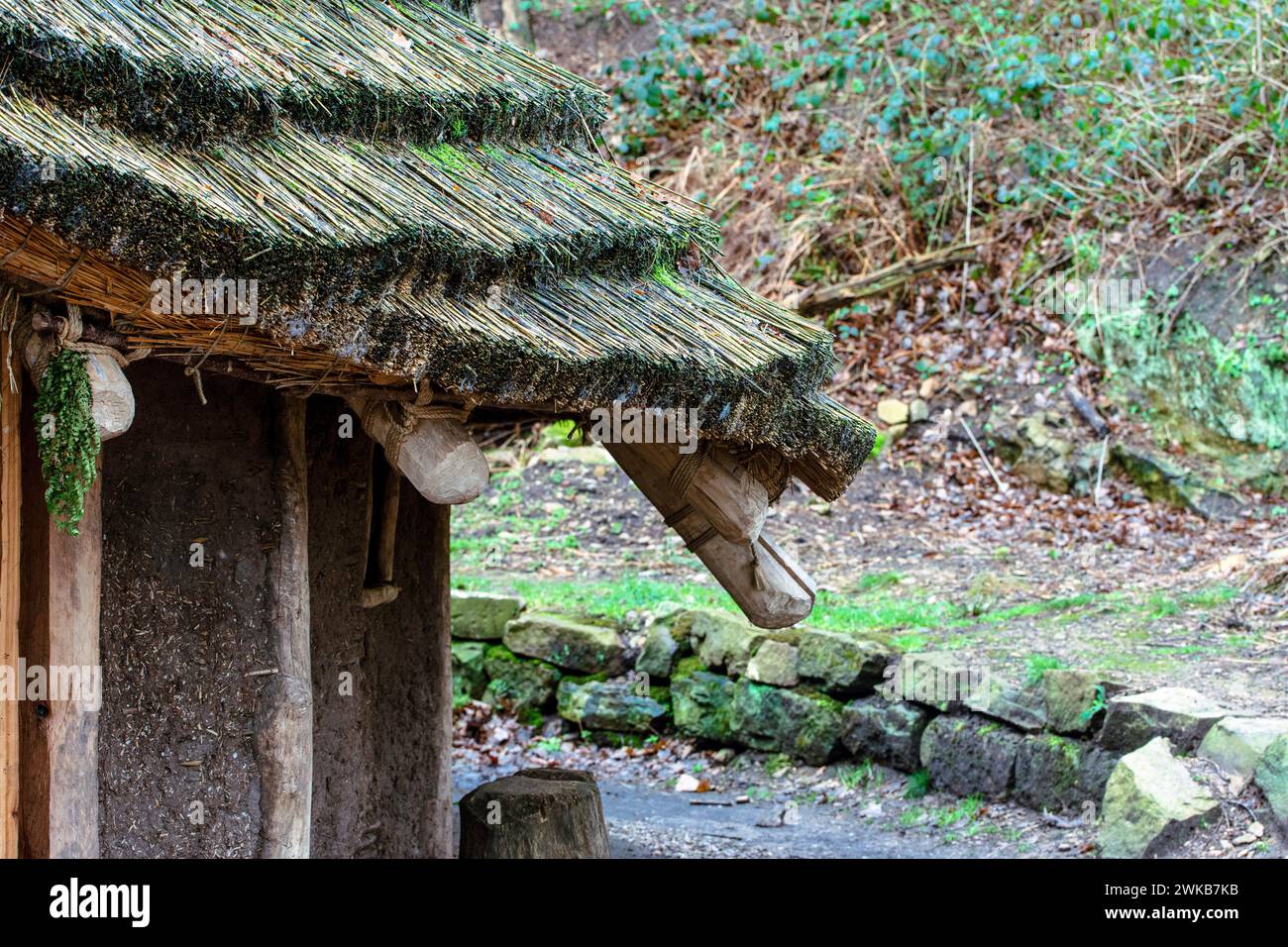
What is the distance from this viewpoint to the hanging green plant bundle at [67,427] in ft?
11.0

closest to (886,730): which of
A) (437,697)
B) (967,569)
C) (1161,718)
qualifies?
(1161,718)

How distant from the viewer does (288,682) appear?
14.5ft

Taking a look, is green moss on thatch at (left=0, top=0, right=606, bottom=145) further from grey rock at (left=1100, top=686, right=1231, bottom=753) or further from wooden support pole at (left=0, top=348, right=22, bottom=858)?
grey rock at (left=1100, top=686, right=1231, bottom=753)

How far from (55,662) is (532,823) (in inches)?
77.2

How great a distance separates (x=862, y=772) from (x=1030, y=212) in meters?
6.54

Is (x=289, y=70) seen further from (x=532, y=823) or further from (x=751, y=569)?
(x=532, y=823)

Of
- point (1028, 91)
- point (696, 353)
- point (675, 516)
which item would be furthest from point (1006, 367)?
point (696, 353)

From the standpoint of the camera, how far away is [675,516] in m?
5.11

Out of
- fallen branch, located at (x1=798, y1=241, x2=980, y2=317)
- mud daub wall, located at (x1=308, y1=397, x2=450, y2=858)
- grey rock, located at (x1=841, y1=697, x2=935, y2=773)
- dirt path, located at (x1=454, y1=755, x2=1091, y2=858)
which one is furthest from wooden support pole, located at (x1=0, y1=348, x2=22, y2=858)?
fallen branch, located at (x1=798, y1=241, x2=980, y2=317)

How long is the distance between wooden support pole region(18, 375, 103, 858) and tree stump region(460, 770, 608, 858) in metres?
1.59

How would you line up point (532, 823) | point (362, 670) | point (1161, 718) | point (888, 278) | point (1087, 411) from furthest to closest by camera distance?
point (888, 278), point (1087, 411), point (1161, 718), point (362, 670), point (532, 823)

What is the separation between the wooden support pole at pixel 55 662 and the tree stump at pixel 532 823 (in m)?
1.59

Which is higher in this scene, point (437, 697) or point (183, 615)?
point (183, 615)
